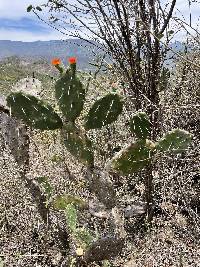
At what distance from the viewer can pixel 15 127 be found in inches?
97.0

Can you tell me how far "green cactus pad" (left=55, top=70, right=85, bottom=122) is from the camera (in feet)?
7.18

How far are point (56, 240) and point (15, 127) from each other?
78 cm

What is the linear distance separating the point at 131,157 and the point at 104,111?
A: 30 centimetres

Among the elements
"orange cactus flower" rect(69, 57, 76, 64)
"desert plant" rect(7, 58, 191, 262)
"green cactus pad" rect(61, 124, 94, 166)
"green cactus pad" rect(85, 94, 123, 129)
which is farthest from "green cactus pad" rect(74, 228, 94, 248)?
"orange cactus flower" rect(69, 57, 76, 64)

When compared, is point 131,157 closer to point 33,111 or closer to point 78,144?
point 78,144

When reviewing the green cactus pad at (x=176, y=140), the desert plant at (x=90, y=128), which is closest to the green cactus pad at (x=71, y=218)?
the desert plant at (x=90, y=128)

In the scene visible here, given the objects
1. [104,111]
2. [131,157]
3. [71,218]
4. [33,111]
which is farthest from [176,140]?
[33,111]

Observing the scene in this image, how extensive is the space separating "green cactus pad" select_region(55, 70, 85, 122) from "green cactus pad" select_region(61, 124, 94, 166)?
0.08 metres

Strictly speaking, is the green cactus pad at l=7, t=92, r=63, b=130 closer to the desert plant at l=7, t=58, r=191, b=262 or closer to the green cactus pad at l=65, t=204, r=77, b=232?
the desert plant at l=7, t=58, r=191, b=262

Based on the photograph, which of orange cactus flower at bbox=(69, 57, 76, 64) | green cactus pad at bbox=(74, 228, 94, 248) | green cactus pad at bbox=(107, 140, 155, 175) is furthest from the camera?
green cactus pad at bbox=(107, 140, 155, 175)

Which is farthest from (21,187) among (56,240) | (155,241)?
(155,241)

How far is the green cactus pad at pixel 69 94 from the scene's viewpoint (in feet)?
7.18

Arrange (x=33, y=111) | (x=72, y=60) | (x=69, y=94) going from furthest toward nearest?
(x=33, y=111), (x=69, y=94), (x=72, y=60)

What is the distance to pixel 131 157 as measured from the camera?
233 cm
